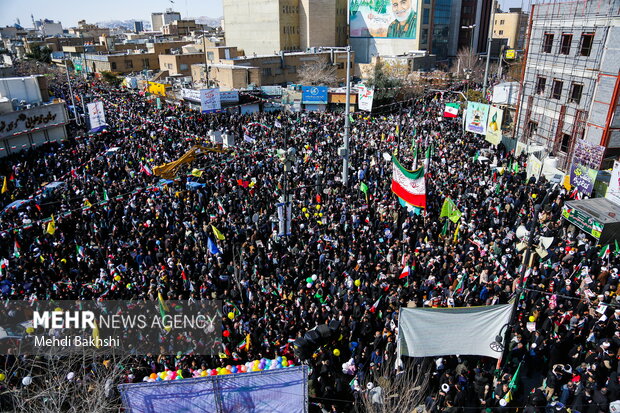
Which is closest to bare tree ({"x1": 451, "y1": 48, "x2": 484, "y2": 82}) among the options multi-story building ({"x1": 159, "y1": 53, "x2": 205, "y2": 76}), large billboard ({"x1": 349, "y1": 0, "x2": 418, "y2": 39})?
large billboard ({"x1": 349, "y1": 0, "x2": 418, "y2": 39})

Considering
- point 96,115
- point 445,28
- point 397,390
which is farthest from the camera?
point 445,28

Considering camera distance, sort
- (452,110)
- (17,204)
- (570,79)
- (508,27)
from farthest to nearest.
→ (508,27)
(452,110)
(570,79)
(17,204)

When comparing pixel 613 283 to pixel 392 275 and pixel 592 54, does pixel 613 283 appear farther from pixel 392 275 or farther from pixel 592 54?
pixel 592 54

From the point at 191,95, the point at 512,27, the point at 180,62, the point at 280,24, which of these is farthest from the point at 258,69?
the point at 512,27

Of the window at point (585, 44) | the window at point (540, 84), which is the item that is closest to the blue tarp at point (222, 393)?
the window at point (585, 44)

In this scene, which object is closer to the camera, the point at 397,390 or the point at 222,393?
the point at 222,393

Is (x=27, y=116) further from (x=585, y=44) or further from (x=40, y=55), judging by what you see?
(x=40, y=55)

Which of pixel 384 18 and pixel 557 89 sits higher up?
pixel 384 18

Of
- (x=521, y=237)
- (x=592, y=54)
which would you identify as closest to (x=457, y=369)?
(x=521, y=237)
